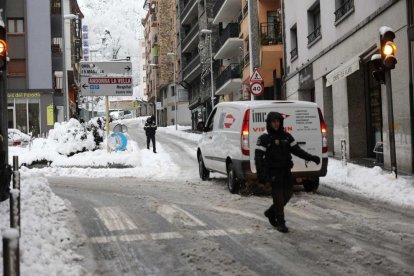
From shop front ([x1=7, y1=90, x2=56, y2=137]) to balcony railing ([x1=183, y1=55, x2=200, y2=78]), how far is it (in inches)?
674

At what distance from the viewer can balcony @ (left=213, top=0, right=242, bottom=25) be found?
3606cm

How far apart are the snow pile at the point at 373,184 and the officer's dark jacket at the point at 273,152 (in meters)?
3.14

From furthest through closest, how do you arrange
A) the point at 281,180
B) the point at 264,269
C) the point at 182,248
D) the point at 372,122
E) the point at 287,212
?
the point at 372,122 → the point at 287,212 → the point at 281,180 → the point at 182,248 → the point at 264,269

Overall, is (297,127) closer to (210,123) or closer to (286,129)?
(286,129)

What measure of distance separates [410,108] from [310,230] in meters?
7.00

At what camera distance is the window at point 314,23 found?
2086 cm

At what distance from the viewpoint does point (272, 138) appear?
6.81m

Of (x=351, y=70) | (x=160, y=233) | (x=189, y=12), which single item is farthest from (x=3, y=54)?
(x=189, y=12)

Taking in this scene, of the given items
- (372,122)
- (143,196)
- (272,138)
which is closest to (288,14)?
(372,122)

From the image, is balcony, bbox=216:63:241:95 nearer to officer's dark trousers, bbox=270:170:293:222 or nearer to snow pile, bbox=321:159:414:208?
snow pile, bbox=321:159:414:208

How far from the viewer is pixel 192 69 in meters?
54.0

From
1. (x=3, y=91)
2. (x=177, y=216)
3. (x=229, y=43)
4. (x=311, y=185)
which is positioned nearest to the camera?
(x=177, y=216)

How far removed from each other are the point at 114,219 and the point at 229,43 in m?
30.0

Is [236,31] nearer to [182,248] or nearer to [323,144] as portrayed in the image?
[323,144]
